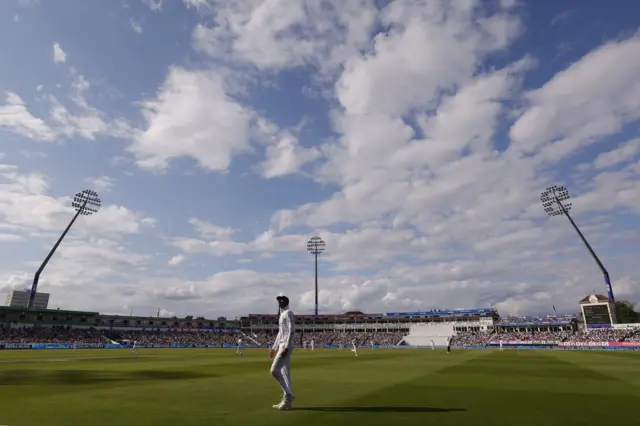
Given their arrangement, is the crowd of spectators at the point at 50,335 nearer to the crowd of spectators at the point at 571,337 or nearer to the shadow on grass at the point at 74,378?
the shadow on grass at the point at 74,378

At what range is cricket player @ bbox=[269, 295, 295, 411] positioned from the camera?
330 inches

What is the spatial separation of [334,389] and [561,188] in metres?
98.2

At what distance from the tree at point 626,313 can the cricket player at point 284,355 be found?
172 m

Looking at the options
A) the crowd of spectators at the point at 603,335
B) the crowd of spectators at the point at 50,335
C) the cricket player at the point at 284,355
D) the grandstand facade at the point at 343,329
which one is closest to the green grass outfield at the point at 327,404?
the cricket player at the point at 284,355

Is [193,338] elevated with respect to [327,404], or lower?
lower

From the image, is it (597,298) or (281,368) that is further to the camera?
(597,298)

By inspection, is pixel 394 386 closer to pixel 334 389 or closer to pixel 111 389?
pixel 334 389

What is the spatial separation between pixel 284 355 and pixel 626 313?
7090 inches

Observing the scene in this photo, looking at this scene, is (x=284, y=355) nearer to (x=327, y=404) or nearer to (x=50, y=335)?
(x=327, y=404)

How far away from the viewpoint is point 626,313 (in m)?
142

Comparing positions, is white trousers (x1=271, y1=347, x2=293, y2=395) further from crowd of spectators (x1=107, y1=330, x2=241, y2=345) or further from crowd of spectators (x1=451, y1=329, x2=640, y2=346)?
crowd of spectators (x1=107, y1=330, x2=241, y2=345)

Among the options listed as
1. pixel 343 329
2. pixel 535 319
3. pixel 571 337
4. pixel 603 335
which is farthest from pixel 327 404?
pixel 343 329

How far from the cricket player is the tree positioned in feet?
564

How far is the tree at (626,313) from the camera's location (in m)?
139
